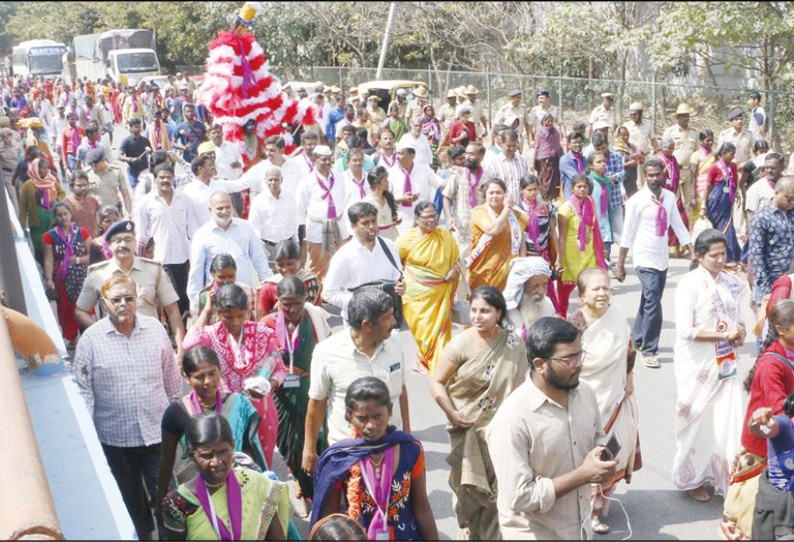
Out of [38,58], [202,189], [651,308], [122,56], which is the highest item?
[38,58]

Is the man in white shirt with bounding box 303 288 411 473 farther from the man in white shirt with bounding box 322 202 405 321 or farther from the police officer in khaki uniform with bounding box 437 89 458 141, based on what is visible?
the police officer in khaki uniform with bounding box 437 89 458 141

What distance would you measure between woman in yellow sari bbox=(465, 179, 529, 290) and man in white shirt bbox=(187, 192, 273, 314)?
204cm

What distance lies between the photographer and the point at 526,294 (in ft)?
19.7

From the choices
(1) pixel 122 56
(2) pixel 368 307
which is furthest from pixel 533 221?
(1) pixel 122 56

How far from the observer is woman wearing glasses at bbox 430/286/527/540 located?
4949mm

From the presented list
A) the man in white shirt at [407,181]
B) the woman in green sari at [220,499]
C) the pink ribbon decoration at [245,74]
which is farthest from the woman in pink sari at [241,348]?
the pink ribbon decoration at [245,74]

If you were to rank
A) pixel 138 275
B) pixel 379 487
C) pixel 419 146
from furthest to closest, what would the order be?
pixel 419 146 < pixel 138 275 < pixel 379 487

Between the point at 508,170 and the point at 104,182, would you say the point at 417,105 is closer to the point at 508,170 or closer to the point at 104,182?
the point at 508,170

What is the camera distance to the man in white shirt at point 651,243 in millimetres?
8515

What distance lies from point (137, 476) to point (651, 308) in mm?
4911

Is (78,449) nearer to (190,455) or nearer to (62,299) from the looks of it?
(190,455)

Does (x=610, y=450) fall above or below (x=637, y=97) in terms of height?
below

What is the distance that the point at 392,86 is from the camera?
89.4 feet

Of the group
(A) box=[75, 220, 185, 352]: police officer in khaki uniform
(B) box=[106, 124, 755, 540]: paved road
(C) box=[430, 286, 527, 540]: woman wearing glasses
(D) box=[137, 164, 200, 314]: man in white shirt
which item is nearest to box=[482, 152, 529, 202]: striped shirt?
(B) box=[106, 124, 755, 540]: paved road
